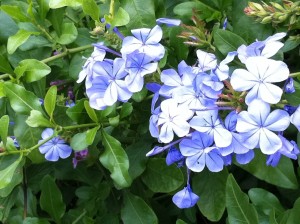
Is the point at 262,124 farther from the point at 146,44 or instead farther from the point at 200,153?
the point at 146,44

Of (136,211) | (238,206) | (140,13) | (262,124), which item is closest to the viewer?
(262,124)

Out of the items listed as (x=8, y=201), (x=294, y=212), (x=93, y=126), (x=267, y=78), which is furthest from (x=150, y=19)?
(x=8, y=201)

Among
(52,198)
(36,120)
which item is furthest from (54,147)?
(52,198)

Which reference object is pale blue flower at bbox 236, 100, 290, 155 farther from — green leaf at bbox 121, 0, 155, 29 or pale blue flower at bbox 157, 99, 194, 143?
green leaf at bbox 121, 0, 155, 29

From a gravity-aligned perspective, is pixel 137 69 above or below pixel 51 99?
above

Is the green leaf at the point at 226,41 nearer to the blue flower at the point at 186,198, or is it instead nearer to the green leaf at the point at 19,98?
the blue flower at the point at 186,198

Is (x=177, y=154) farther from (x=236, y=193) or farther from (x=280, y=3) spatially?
(x=280, y=3)

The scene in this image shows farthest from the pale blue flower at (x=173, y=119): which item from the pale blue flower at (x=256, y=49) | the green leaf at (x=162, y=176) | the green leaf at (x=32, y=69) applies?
the green leaf at (x=32, y=69)

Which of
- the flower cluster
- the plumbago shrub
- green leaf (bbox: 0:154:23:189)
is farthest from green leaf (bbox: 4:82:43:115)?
the flower cluster
